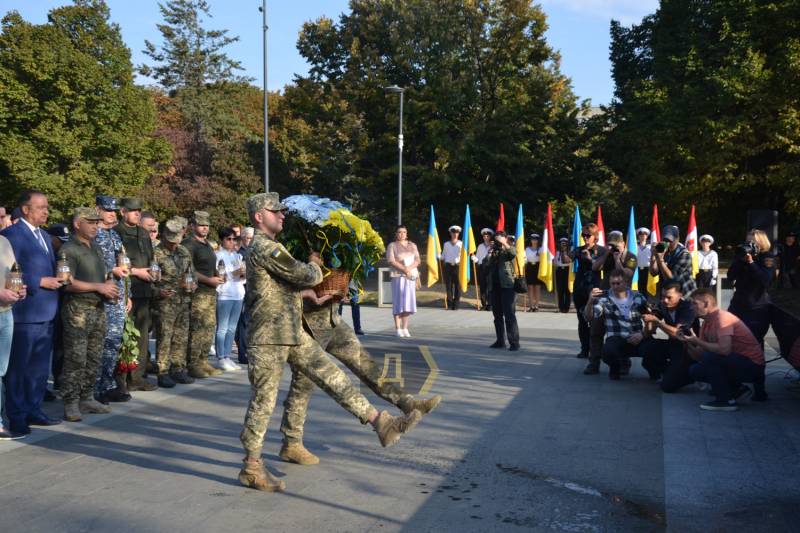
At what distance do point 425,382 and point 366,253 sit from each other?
11.2 ft

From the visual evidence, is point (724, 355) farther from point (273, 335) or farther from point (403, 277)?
point (403, 277)

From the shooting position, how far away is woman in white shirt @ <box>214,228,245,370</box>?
39.0ft

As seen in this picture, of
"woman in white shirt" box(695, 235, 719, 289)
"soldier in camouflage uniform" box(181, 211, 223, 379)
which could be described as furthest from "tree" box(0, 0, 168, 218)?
"soldier in camouflage uniform" box(181, 211, 223, 379)

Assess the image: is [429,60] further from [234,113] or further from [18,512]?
[18,512]

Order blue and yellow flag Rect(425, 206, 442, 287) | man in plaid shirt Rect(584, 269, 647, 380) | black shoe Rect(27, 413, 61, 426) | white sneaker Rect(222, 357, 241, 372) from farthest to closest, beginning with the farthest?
blue and yellow flag Rect(425, 206, 442, 287), white sneaker Rect(222, 357, 241, 372), man in plaid shirt Rect(584, 269, 647, 380), black shoe Rect(27, 413, 61, 426)

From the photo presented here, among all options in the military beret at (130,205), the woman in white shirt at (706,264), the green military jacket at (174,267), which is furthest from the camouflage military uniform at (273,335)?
the woman in white shirt at (706,264)

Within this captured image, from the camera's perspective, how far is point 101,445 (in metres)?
7.47

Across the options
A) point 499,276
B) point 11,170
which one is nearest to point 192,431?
point 499,276

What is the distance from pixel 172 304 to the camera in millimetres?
10406

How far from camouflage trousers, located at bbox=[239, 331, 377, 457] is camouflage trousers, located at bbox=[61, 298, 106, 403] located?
2518mm

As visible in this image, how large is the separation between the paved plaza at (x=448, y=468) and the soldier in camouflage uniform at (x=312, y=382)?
215 millimetres

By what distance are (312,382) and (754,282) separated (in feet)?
19.8

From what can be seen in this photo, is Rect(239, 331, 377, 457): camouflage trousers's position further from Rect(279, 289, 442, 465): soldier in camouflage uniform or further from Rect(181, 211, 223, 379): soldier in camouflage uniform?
Rect(181, 211, 223, 379): soldier in camouflage uniform

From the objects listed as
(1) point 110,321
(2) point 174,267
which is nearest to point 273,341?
(1) point 110,321
